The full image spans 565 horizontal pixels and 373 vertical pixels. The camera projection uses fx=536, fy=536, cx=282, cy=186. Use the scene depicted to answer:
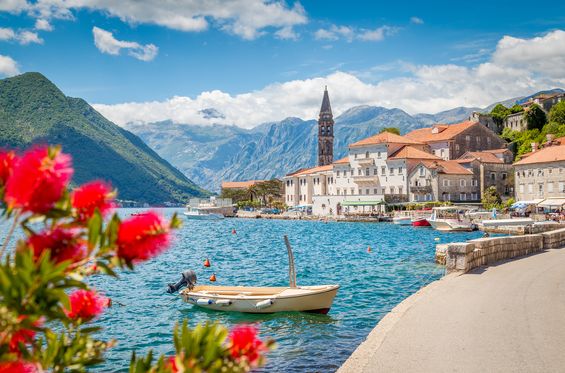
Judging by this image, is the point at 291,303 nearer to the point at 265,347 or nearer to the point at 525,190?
the point at 265,347

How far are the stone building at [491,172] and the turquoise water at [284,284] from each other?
166 ft

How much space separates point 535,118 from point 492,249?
319ft

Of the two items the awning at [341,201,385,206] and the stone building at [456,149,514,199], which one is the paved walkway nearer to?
the stone building at [456,149,514,199]

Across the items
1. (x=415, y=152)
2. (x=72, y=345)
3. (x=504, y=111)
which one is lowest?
(x=72, y=345)

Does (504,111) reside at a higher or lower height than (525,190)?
higher

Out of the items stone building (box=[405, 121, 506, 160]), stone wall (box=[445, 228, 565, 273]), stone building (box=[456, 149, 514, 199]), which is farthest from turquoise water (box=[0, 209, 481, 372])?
stone building (box=[405, 121, 506, 160])

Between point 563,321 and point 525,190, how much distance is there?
3037 inches

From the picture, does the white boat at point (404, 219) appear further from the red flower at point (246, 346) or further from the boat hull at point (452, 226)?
the red flower at point (246, 346)

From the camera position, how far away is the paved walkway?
28.6 feet

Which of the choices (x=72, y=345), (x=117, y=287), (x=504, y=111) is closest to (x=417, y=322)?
(x=72, y=345)

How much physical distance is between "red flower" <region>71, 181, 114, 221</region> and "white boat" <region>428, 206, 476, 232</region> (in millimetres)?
70510

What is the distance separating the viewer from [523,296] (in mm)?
14289

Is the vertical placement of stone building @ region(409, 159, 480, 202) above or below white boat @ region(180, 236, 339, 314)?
above

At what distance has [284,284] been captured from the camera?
28062 mm
